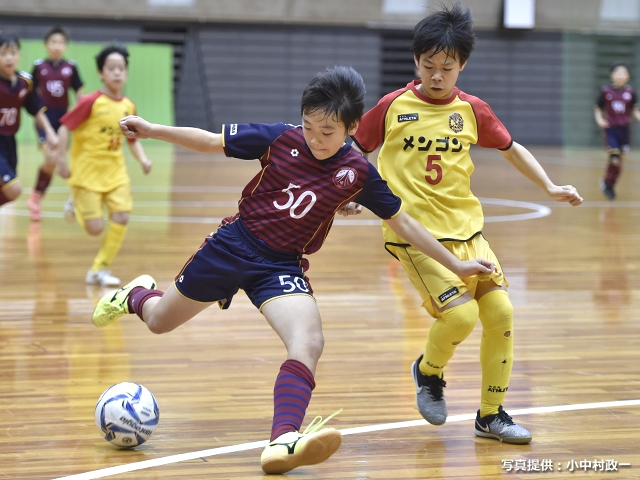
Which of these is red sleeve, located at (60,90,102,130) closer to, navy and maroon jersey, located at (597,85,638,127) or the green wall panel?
navy and maroon jersey, located at (597,85,638,127)

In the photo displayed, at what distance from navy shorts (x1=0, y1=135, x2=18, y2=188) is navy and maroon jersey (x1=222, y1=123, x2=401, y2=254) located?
4.57 m

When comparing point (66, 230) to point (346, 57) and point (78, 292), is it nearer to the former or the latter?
point (78, 292)

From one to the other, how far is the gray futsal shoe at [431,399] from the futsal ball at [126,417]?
100 cm

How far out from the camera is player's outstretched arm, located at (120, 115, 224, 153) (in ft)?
10.6

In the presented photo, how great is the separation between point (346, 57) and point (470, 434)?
20.7m

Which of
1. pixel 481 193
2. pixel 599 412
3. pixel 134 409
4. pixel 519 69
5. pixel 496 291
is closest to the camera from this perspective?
pixel 134 409

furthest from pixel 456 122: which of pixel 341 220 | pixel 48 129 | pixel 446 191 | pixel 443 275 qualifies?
pixel 341 220

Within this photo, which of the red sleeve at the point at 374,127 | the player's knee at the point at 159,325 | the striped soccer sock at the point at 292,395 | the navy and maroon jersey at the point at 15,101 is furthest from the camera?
the navy and maroon jersey at the point at 15,101

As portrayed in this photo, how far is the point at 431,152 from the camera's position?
11.9 ft

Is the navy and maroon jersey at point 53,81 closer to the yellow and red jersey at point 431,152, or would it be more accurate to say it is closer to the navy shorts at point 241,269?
the yellow and red jersey at point 431,152

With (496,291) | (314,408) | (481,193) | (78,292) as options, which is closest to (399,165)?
(496,291)

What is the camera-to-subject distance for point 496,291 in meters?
3.55

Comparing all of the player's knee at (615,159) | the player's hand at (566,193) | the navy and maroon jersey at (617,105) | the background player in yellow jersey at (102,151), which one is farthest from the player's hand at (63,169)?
the navy and maroon jersey at (617,105)

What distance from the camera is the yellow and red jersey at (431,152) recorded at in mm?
3607
